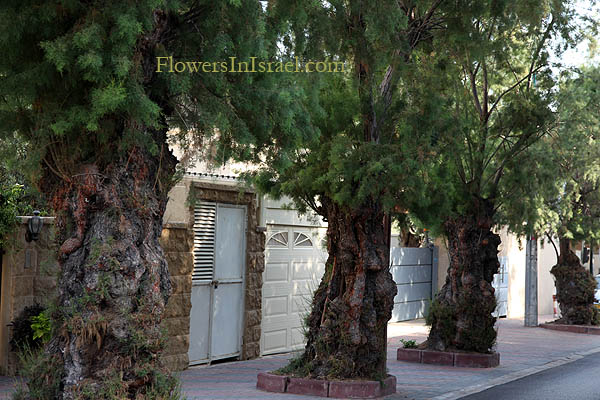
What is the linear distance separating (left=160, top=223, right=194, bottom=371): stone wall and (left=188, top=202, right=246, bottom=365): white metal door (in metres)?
0.31

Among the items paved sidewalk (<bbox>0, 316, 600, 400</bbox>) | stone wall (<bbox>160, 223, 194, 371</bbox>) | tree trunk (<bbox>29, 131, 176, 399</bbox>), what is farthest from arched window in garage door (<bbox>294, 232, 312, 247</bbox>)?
tree trunk (<bbox>29, 131, 176, 399</bbox>)

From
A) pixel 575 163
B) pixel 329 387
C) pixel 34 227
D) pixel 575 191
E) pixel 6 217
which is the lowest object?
pixel 329 387

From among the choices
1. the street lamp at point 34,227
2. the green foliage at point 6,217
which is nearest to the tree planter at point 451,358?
the street lamp at point 34,227

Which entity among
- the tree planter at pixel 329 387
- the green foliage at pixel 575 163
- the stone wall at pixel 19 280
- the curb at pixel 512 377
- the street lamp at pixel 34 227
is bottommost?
the curb at pixel 512 377

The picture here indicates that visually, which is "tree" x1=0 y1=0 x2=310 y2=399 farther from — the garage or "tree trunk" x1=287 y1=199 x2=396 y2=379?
the garage

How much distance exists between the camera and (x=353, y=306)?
11125mm

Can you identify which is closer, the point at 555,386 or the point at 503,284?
the point at 555,386

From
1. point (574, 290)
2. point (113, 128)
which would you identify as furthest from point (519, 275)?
point (113, 128)

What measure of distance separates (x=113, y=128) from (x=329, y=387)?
561 cm

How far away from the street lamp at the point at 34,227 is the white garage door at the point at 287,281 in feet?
16.3

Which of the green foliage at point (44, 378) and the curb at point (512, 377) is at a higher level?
the green foliage at point (44, 378)

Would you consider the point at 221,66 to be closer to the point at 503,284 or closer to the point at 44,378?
the point at 44,378

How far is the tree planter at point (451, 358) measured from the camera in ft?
48.7

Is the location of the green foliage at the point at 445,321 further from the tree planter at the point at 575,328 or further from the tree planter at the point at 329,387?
the tree planter at the point at 575,328
